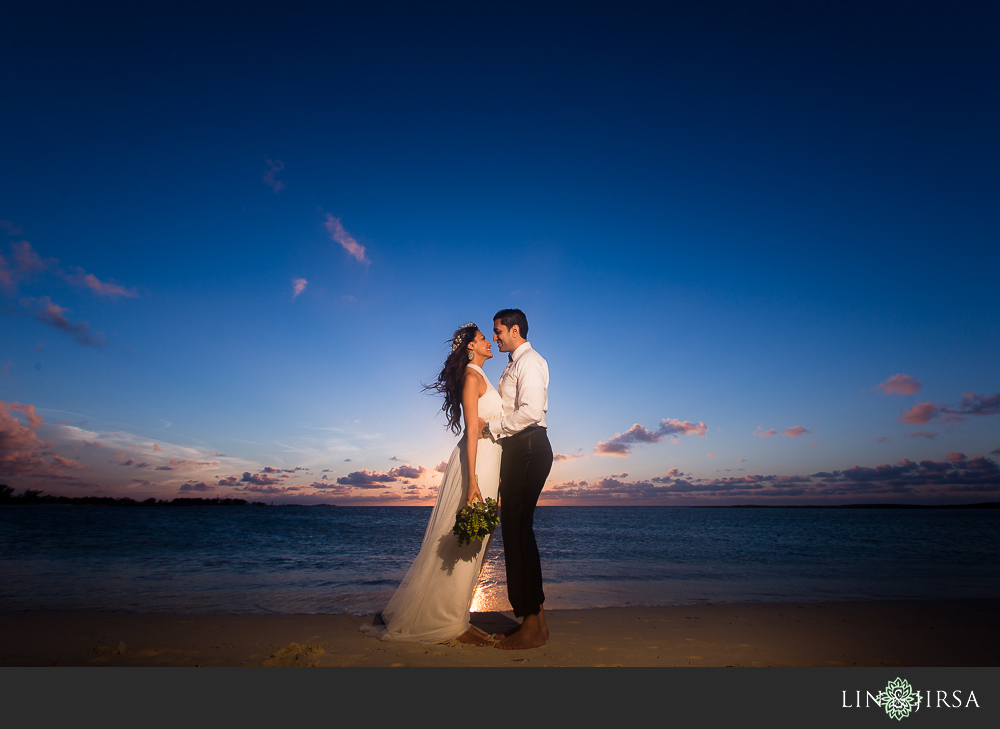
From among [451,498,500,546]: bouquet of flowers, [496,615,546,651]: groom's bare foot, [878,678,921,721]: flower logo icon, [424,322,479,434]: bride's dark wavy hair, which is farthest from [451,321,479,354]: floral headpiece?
[878,678,921,721]: flower logo icon

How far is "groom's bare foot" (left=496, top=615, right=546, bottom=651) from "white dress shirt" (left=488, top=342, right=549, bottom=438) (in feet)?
5.18

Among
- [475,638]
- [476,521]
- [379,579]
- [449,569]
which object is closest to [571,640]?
[475,638]

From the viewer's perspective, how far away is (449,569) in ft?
14.2

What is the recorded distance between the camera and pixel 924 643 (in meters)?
4.60

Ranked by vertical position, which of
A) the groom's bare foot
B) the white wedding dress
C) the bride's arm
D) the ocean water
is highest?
the bride's arm

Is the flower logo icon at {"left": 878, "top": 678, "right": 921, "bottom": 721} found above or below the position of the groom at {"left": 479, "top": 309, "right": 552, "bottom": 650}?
below

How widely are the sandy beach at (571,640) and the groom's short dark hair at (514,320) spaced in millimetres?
2696

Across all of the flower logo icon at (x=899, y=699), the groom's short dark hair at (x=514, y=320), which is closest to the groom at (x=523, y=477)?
the groom's short dark hair at (x=514, y=320)

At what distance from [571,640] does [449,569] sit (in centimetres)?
127

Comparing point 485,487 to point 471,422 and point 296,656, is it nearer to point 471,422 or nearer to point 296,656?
point 471,422

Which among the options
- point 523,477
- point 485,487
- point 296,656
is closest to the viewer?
point 296,656

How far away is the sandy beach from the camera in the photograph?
12.3 feet

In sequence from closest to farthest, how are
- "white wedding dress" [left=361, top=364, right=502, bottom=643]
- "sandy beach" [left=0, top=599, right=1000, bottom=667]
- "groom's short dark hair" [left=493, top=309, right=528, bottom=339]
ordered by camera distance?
"sandy beach" [left=0, top=599, right=1000, bottom=667], "white wedding dress" [left=361, top=364, right=502, bottom=643], "groom's short dark hair" [left=493, top=309, right=528, bottom=339]

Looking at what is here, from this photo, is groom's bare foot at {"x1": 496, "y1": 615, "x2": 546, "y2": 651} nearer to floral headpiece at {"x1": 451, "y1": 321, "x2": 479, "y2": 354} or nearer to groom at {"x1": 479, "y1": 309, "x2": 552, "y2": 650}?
groom at {"x1": 479, "y1": 309, "x2": 552, "y2": 650}
